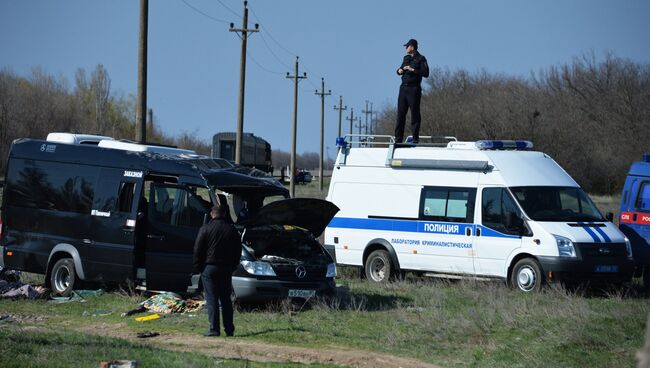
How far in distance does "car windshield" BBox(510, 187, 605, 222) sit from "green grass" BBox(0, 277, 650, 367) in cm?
150

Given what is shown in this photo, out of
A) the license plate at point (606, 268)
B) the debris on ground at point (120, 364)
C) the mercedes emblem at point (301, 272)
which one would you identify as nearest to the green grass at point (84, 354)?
the debris on ground at point (120, 364)

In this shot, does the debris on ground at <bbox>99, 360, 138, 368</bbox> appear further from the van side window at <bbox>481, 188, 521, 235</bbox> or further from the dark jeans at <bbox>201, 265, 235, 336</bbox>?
the van side window at <bbox>481, 188, 521, 235</bbox>

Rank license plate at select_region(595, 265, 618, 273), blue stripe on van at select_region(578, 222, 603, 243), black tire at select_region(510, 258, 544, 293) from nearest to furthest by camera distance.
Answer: license plate at select_region(595, 265, 618, 273) < blue stripe on van at select_region(578, 222, 603, 243) < black tire at select_region(510, 258, 544, 293)

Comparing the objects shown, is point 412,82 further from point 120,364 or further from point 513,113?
point 513,113

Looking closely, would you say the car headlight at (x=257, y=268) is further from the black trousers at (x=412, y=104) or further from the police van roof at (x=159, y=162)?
the black trousers at (x=412, y=104)

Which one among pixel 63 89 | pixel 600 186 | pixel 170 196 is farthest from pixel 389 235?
pixel 63 89

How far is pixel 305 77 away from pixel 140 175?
44.2 m

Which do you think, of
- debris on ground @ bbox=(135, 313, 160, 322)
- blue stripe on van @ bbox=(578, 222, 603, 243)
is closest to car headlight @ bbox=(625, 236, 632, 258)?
blue stripe on van @ bbox=(578, 222, 603, 243)

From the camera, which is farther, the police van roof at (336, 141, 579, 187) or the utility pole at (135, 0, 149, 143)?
the utility pole at (135, 0, 149, 143)

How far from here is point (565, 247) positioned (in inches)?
632

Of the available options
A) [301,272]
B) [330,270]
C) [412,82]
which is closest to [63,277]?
[301,272]

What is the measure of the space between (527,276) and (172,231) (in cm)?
660

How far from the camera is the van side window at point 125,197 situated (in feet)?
50.8

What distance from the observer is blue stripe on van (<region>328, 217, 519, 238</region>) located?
17.4 m
